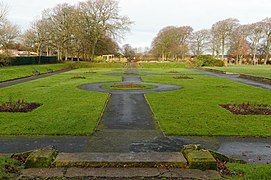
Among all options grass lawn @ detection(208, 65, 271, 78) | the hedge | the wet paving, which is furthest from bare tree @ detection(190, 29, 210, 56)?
the wet paving

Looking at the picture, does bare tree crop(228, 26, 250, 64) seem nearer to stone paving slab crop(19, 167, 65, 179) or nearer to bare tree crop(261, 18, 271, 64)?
bare tree crop(261, 18, 271, 64)

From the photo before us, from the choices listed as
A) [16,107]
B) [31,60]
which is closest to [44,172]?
[16,107]

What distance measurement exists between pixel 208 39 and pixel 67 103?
74.0m

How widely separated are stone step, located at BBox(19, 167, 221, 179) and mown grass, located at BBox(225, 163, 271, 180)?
41cm

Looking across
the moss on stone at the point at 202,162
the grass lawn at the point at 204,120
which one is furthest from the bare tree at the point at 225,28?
the moss on stone at the point at 202,162

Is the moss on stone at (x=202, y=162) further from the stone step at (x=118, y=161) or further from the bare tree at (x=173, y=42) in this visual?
the bare tree at (x=173, y=42)

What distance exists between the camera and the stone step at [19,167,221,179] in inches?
167

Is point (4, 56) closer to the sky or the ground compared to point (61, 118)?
closer to the sky

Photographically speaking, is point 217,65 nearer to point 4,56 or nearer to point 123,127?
point 4,56

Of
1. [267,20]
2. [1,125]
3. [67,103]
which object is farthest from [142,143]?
[267,20]

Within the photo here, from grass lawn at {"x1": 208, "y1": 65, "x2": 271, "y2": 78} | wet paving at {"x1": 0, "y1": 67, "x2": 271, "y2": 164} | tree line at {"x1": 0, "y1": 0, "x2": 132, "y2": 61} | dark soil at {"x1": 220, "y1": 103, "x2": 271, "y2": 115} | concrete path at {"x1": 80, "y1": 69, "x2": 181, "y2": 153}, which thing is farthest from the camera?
tree line at {"x1": 0, "y1": 0, "x2": 132, "y2": 61}

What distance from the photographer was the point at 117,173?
438 centimetres

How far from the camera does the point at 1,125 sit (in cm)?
851

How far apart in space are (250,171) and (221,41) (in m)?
74.9
